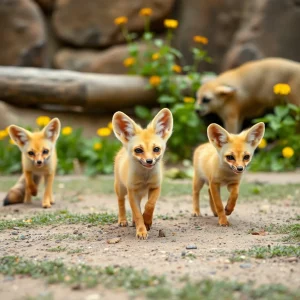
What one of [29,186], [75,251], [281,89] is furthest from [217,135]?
[281,89]

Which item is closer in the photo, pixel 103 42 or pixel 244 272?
pixel 244 272

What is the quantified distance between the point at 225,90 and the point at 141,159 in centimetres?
589

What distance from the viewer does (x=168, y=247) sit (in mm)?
4133

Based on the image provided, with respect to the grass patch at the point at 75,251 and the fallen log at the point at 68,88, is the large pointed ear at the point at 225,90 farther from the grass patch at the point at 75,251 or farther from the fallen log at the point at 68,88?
the grass patch at the point at 75,251

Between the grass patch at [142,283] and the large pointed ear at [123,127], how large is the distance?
→ 151 centimetres

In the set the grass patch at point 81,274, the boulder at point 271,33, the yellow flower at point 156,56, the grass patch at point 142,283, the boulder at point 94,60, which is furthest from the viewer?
the boulder at point 94,60

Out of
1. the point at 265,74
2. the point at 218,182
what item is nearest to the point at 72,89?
the point at 265,74

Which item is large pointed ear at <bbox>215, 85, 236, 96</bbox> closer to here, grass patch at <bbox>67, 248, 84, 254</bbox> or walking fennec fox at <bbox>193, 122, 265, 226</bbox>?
walking fennec fox at <bbox>193, 122, 265, 226</bbox>

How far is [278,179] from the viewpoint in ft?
29.0

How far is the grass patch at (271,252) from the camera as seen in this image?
3.75 metres

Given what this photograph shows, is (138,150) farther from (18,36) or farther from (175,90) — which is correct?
(18,36)

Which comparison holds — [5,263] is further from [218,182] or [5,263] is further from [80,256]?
[218,182]

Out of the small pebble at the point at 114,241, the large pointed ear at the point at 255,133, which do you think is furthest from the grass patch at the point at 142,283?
the large pointed ear at the point at 255,133

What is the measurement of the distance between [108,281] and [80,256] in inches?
30.4
